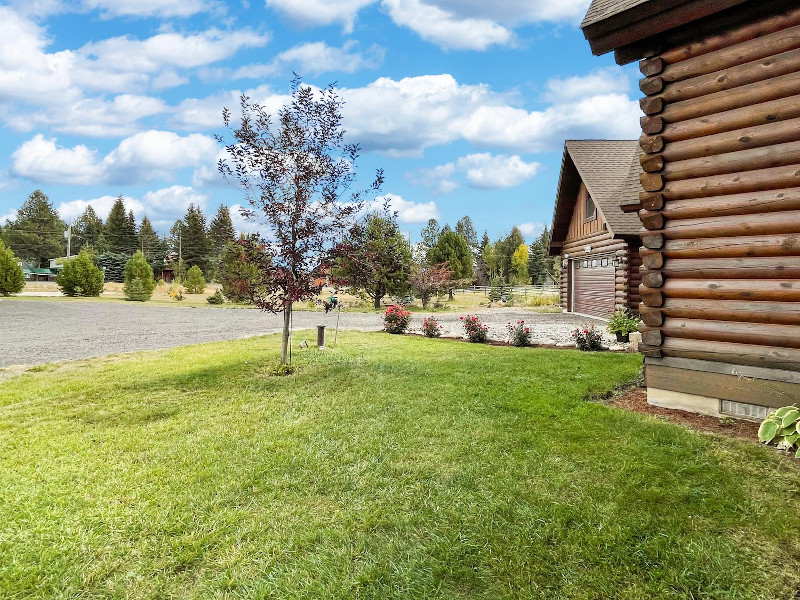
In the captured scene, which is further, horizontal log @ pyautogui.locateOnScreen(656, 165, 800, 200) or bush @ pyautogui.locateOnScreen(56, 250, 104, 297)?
bush @ pyautogui.locateOnScreen(56, 250, 104, 297)

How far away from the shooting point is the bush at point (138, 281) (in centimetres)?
3189

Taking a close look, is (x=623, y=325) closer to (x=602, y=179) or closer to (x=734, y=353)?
Answer: (x=602, y=179)

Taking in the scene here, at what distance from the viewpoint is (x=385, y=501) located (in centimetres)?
339

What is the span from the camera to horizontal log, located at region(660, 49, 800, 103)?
4539 millimetres

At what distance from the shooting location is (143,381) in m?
7.24

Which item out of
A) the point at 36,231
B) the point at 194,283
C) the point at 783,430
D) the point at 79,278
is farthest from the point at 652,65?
the point at 36,231

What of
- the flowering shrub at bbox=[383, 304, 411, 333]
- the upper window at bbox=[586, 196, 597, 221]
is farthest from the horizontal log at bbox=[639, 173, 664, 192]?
the upper window at bbox=[586, 196, 597, 221]

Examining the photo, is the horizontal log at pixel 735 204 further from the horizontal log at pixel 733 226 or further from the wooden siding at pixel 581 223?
the wooden siding at pixel 581 223

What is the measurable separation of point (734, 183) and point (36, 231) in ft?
247

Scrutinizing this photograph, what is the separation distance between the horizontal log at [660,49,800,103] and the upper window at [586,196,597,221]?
12.2 m

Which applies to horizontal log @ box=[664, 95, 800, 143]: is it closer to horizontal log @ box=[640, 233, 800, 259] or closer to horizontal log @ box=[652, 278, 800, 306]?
horizontal log @ box=[640, 233, 800, 259]

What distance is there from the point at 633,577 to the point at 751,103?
4.65 meters

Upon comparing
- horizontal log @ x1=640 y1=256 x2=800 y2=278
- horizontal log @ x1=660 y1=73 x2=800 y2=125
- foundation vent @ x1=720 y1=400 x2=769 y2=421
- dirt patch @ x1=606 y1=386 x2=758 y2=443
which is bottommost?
dirt patch @ x1=606 y1=386 x2=758 y2=443

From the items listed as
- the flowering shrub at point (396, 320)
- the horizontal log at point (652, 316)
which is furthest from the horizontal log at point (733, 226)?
the flowering shrub at point (396, 320)
